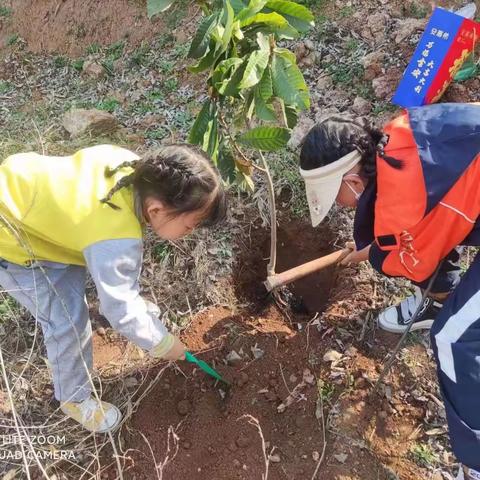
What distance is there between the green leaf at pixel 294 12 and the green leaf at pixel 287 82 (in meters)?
0.12

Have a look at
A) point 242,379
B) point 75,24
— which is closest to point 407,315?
point 242,379

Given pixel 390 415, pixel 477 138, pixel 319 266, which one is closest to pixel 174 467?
pixel 390 415

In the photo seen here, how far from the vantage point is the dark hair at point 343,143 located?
1.62m

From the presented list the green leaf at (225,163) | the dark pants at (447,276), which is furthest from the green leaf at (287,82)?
the dark pants at (447,276)

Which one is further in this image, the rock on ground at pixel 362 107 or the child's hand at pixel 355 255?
the rock on ground at pixel 362 107

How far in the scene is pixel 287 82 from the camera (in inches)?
65.4

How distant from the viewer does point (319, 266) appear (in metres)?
2.35

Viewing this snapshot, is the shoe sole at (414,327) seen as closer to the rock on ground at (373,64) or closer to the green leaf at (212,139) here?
the green leaf at (212,139)

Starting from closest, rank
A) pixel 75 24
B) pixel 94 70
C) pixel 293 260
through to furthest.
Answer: pixel 293 260 → pixel 94 70 → pixel 75 24

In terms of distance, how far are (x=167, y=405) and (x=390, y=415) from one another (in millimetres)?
950

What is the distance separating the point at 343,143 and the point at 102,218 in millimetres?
832

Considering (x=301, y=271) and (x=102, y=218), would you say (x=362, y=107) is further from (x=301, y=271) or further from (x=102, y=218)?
(x=102, y=218)

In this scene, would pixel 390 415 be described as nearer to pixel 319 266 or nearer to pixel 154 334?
pixel 319 266

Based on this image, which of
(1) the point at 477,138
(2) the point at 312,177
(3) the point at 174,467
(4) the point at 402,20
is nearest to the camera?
(1) the point at 477,138
